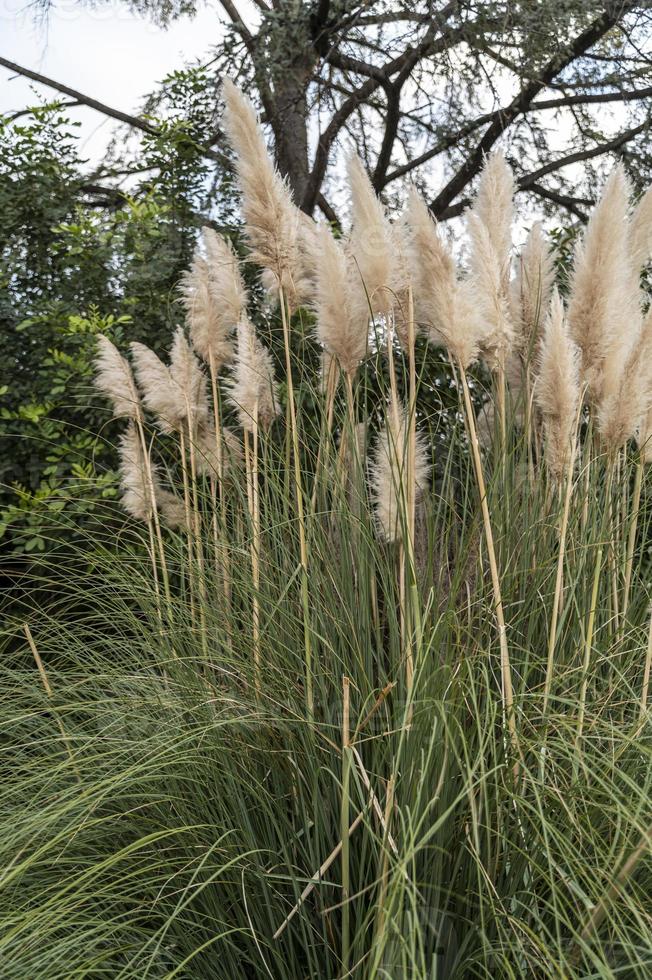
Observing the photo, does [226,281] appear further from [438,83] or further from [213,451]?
[438,83]

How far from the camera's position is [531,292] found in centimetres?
308

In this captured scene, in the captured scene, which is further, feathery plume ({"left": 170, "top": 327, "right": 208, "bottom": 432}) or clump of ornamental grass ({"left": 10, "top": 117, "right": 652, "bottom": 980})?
feathery plume ({"left": 170, "top": 327, "right": 208, "bottom": 432})

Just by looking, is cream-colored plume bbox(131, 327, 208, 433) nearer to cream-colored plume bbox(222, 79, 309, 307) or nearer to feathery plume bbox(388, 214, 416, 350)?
cream-colored plume bbox(222, 79, 309, 307)

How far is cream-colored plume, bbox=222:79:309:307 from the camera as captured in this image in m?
2.76

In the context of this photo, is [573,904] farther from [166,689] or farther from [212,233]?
[212,233]

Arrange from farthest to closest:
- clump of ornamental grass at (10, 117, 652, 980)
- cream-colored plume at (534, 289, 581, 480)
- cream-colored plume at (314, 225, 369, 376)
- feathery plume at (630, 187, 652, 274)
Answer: feathery plume at (630, 187, 652, 274)
cream-colored plume at (314, 225, 369, 376)
cream-colored plume at (534, 289, 581, 480)
clump of ornamental grass at (10, 117, 652, 980)

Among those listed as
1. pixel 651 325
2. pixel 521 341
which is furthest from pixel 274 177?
pixel 651 325

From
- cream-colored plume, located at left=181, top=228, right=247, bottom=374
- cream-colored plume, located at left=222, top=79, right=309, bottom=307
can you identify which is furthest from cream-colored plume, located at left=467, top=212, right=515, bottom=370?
cream-colored plume, located at left=181, top=228, right=247, bottom=374

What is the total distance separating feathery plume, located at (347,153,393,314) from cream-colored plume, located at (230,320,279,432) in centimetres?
77

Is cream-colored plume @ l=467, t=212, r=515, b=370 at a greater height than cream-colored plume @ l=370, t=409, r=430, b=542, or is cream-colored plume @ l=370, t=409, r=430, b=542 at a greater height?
cream-colored plume @ l=467, t=212, r=515, b=370

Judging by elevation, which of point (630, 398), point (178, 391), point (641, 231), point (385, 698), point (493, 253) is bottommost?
point (385, 698)

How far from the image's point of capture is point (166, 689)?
8.82 ft

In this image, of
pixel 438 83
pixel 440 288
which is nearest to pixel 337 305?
pixel 440 288

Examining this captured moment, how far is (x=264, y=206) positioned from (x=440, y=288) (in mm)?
765
